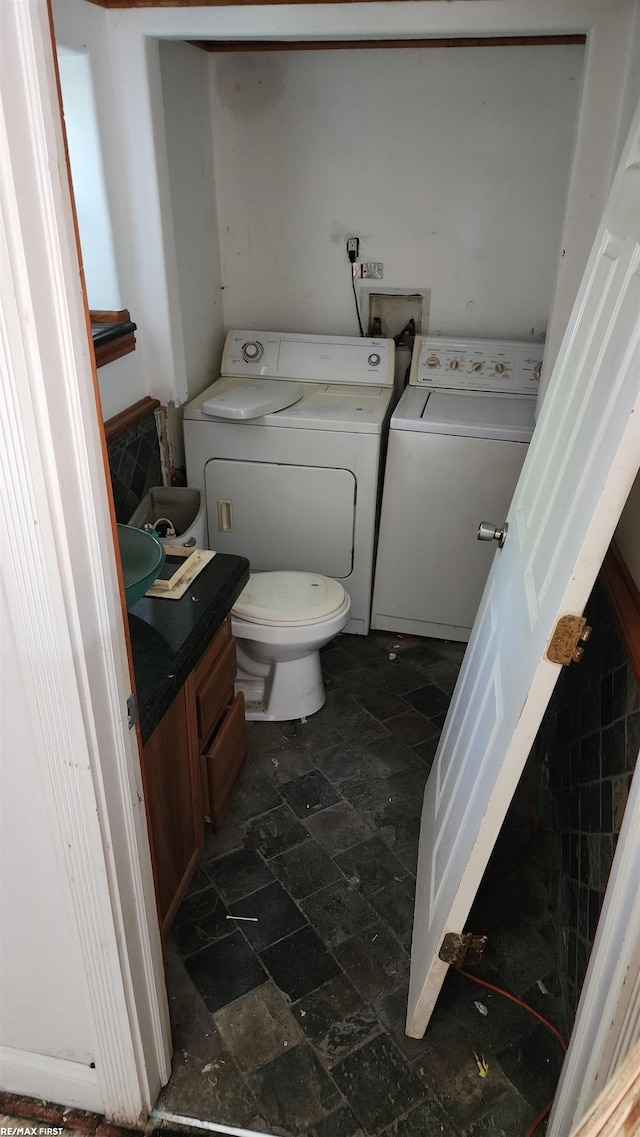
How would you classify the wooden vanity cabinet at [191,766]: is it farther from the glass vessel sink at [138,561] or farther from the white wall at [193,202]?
the white wall at [193,202]

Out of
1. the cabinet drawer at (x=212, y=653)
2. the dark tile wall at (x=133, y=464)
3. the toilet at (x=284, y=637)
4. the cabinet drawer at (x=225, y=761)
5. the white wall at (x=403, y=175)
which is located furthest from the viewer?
the white wall at (x=403, y=175)

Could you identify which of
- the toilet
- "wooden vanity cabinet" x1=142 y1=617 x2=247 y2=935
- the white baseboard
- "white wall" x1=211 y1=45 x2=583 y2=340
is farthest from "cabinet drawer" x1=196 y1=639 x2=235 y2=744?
"white wall" x1=211 y1=45 x2=583 y2=340

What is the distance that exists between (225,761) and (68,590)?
1144 millimetres

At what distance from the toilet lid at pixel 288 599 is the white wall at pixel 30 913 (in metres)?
1.09

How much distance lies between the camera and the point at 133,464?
7.75ft

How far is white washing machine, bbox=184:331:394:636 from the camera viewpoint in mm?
2492

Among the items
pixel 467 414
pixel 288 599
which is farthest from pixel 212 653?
pixel 467 414

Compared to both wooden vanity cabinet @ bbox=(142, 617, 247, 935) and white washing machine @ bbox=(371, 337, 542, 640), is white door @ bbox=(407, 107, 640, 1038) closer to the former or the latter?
wooden vanity cabinet @ bbox=(142, 617, 247, 935)

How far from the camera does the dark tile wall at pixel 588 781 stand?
4.31 ft

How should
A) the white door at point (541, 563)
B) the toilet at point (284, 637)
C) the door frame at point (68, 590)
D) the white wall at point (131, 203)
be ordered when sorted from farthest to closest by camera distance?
1. the toilet at point (284, 637)
2. the white wall at point (131, 203)
3. the white door at point (541, 563)
4. the door frame at point (68, 590)

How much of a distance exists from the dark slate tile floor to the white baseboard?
0.16 metres

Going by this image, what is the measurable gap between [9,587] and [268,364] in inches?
85.8

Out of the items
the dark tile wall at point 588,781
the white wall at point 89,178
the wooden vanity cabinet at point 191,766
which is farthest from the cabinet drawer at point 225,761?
the white wall at point 89,178

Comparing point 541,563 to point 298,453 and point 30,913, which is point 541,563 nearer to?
point 30,913
